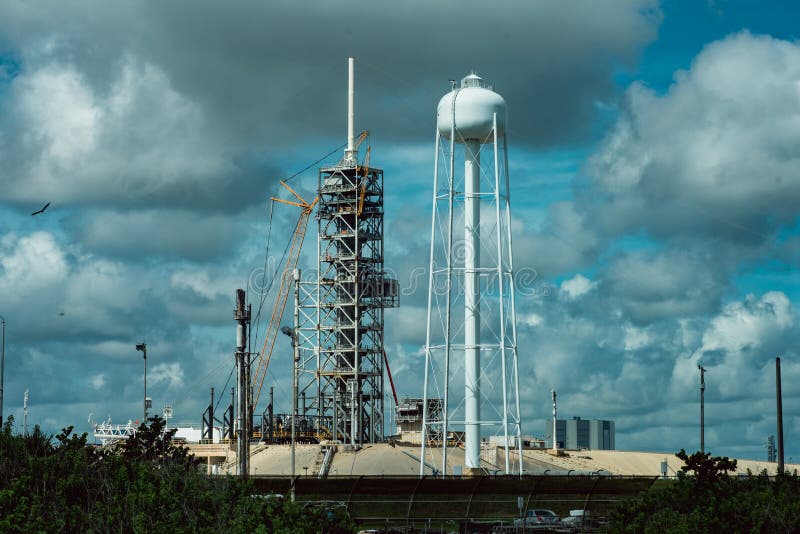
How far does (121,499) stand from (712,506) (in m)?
18.3

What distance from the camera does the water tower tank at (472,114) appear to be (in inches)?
2837

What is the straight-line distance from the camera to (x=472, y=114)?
2837 inches

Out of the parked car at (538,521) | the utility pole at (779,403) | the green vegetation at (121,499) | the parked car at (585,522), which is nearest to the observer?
the green vegetation at (121,499)

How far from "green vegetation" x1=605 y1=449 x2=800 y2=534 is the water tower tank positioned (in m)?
33.8

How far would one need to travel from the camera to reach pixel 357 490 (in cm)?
4516

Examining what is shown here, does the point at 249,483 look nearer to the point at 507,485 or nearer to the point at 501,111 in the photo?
the point at 507,485

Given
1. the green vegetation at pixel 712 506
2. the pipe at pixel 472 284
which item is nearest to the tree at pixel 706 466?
the green vegetation at pixel 712 506

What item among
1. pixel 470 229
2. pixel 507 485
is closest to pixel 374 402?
pixel 470 229

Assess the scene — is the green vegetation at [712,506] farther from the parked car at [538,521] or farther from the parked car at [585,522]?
the parked car at [538,521]

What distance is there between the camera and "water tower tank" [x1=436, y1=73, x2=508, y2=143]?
72.1 m

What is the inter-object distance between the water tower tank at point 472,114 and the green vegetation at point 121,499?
36.6 m

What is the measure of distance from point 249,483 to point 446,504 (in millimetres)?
13106

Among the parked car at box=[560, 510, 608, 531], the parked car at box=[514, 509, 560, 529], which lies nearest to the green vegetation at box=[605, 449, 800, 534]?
the parked car at box=[560, 510, 608, 531]

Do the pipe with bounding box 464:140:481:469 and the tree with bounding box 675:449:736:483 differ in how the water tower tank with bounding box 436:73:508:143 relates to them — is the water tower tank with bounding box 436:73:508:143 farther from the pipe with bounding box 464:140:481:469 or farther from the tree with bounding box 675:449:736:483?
the tree with bounding box 675:449:736:483
